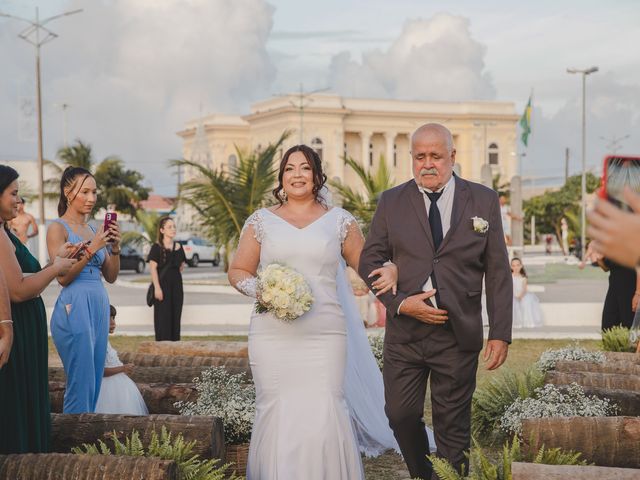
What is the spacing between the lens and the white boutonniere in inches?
233

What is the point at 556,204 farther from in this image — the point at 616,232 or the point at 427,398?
the point at 616,232

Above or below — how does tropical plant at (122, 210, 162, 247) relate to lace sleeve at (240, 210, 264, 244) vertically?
below

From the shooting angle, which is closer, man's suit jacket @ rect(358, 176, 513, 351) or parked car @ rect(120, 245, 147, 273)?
man's suit jacket @ rect(358, 176, 513, 351)

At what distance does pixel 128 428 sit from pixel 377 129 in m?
115

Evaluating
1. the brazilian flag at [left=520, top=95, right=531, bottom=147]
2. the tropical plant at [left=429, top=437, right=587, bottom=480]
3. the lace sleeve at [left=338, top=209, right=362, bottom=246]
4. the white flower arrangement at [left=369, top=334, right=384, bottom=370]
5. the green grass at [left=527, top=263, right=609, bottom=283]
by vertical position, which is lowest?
the green grass at [left=527, top=263, right=609, bottom=283]

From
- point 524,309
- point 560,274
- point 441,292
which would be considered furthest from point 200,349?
point 560,274

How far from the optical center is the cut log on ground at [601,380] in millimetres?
8156

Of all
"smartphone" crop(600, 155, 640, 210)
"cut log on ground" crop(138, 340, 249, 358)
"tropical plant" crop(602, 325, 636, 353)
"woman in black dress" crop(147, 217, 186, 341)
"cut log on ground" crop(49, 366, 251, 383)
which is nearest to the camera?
"smartphone" crop(600, 155, 640, 210)

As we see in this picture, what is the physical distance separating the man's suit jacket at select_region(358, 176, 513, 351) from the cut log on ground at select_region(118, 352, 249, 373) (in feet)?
10.3

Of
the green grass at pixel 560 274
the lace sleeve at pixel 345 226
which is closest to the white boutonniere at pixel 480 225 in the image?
the lace sleeve at pixel 345 226

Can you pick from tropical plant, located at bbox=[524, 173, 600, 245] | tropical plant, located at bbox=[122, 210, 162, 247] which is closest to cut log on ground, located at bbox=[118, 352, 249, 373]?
tropical plant, located at bbox=[122, 210, 162, 247]

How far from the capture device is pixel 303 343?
629 cm

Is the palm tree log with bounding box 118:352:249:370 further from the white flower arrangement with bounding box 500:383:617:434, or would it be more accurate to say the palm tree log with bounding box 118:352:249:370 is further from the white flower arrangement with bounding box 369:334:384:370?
the white flower arrangement with bounding box 500:383:617:434

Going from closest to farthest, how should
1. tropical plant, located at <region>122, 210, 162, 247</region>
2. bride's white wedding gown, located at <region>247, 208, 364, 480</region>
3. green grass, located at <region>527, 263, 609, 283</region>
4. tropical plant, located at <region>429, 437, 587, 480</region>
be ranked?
tropical plant, located at <region>429, 437, 587, 480</region>, bride's white wedding gown, located at <region>247, 208, 364, 480</region>, tropical plant, located at <region>122, 210, 162, 247</region>, green grass, located at <region>527, 263, 609, 283</region>
